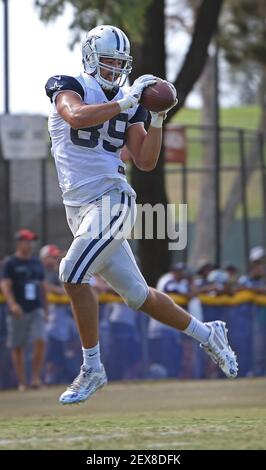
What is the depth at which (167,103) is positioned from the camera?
335 inches

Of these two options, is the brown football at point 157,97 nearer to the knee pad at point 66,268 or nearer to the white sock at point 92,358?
the knee pad at point 66,268

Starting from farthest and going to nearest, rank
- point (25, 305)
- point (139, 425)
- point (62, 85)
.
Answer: point (25, 305) < point (62, 85) < point (139, 425)

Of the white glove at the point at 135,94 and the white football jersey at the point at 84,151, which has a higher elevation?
the white glove at the point at 135,94

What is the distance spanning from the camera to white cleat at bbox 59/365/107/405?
27.7 ft

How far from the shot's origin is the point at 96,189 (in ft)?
27.7

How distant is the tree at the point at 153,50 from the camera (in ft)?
62.5

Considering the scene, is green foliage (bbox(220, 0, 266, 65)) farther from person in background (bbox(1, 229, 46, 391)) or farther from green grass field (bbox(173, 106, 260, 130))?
green grass field (bbox(173, 106, 260, 130))

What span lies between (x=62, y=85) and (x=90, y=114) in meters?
0.34

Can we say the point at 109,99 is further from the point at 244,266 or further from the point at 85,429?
the point at 244,266

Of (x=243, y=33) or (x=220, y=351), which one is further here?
(x=243, y=33)

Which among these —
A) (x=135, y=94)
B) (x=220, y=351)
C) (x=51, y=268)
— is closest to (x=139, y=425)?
→ (x=220, y=351)

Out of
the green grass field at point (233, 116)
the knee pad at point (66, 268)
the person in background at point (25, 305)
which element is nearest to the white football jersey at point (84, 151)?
the knee pad at point (66, 268)

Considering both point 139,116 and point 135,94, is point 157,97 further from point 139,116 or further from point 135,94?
point 139,116
